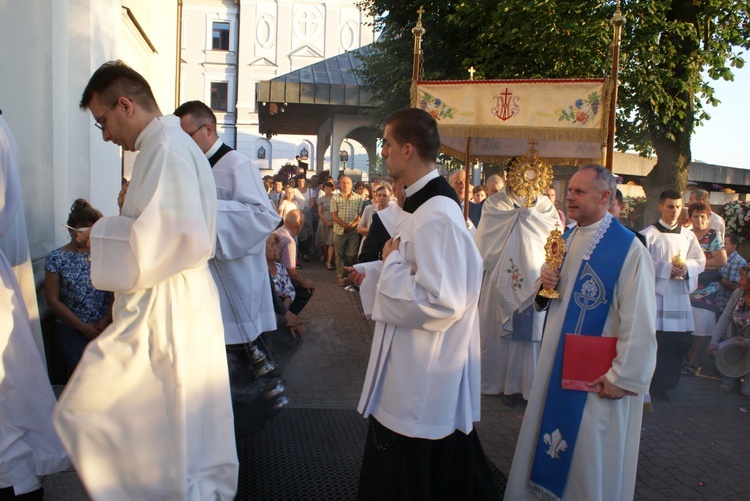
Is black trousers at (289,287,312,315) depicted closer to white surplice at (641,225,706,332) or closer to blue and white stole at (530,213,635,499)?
blue and white stole at (530,213,635,499)

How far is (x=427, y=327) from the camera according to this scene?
9.00ft

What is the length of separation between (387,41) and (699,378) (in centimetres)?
1275

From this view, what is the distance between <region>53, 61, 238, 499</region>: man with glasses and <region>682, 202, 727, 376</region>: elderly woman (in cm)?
619

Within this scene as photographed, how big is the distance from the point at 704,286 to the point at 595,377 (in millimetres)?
5143

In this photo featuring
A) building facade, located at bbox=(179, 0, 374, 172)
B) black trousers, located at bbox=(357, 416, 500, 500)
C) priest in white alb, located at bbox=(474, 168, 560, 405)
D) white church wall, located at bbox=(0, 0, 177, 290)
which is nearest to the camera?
black trousers, located at bbox=(357, 416, 500, 500)

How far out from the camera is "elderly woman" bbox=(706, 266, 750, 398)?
21.9ft

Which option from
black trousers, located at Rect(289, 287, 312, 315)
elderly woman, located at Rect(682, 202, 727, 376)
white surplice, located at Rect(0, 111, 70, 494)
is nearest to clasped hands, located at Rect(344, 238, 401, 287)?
white surplice, located at Rect(0, 111, 70, 494)

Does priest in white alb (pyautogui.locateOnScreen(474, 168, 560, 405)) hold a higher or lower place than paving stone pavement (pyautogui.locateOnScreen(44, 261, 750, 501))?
higher

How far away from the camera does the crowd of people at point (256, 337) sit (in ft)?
8.59

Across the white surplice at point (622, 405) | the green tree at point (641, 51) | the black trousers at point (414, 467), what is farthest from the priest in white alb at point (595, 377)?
the green tree at point (641, 51)

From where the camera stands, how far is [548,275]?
3490 millimetres

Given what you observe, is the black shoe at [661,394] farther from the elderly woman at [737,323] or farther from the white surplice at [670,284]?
the elderly woman at [737,323]

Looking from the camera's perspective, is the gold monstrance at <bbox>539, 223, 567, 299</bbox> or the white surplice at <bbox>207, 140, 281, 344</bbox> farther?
the white surplice at <bbox>207, 140, 281, 344</bbox>

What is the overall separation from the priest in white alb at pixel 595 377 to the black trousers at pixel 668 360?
11.0 ft
